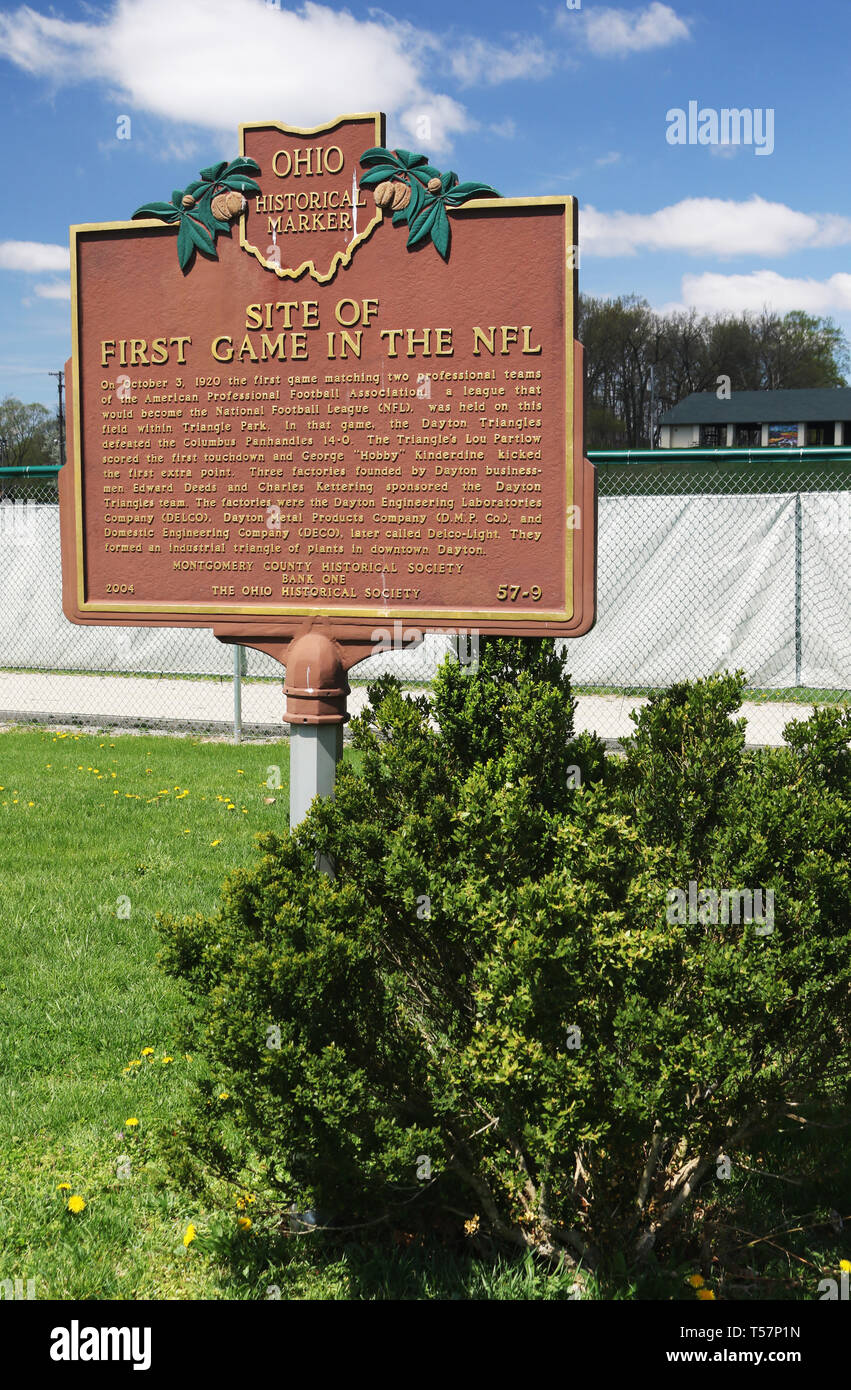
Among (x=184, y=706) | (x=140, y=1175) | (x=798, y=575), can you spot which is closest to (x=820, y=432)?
(x=798, y=575)

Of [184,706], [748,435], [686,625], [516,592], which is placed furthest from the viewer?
[748,435]

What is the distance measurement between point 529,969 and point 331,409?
71.6 inches

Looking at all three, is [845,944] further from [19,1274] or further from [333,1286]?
[19,1274]

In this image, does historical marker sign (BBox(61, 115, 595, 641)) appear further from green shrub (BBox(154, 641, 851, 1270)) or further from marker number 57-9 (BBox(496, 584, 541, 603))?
green shrub (BBox(154, 641, 851, 1270))

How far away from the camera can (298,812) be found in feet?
11.1

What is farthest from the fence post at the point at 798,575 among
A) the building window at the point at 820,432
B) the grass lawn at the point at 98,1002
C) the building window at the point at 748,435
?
the building window at the point at 820,432

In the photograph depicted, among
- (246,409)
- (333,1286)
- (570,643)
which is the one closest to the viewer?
(333,1286)

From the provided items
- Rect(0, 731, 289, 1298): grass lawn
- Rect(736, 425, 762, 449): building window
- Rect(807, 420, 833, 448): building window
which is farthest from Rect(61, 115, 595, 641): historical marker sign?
Rect(807, 420, 833, 448): building window

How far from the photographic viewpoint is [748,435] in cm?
5978

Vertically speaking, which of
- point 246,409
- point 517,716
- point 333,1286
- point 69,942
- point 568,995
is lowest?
point 333,1286

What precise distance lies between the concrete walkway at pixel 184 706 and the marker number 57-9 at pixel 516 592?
632cm

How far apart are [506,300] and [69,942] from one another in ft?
10.9

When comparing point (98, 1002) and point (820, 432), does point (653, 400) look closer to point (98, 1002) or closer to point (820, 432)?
point (820, 432)

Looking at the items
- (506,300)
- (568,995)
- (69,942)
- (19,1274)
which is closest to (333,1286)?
(19,1274)
